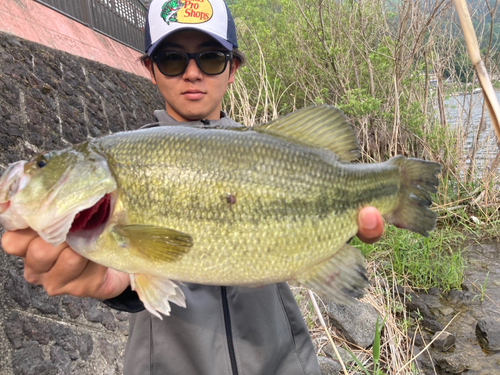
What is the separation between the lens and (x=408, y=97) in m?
6.07

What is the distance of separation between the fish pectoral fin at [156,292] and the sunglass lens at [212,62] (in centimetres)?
130

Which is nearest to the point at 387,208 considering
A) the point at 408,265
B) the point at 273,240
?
the point at 273,240

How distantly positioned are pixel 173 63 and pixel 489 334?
13.3ft

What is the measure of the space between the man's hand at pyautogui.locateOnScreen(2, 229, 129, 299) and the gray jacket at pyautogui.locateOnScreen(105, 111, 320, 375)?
429 millimetres

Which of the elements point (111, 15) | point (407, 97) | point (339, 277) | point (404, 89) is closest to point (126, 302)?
point (339, 277)

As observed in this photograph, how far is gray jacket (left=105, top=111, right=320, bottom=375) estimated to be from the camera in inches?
67.4

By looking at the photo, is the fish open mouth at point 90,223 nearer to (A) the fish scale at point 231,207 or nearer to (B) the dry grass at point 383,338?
(A) the fish scale at point 231,207

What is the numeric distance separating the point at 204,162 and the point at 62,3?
21.0 feet

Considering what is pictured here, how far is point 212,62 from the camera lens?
2111 millimetres

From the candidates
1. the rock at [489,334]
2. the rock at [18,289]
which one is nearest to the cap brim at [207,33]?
the rock at [18,289]

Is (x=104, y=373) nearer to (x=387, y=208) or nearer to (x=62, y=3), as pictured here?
(x=387, y=208)

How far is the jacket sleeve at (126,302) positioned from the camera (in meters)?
1.54

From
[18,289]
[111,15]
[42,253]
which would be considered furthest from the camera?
[111,15]

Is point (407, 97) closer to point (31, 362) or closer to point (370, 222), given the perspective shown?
point (370, 222)
